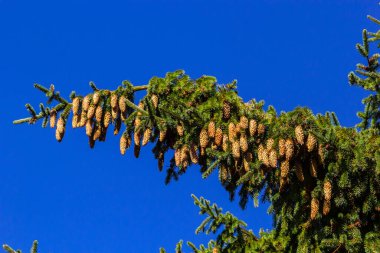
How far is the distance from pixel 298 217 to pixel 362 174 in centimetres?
105

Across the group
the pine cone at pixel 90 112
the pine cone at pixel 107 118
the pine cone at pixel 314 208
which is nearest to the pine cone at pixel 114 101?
the pine cone at pixel 107 118

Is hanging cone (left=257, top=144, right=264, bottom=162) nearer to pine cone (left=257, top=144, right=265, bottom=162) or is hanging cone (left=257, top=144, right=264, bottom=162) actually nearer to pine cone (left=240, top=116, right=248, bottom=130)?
pine cone (left=257, top=144, right=265, bottom=162)

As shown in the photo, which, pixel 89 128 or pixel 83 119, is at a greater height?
pixel 83 119

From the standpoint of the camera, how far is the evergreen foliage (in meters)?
6.86

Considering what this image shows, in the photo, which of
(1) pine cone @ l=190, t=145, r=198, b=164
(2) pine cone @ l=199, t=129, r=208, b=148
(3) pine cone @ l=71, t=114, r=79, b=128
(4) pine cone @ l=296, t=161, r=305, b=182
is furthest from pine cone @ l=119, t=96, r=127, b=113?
(4) pine cone @ l=296, t=161, r=305, b=182

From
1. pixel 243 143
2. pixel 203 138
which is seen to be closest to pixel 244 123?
pixel 243 143

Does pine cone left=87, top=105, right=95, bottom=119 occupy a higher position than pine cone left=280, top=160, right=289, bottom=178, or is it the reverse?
pine cone left=87, top=105, right=95, bottom=119

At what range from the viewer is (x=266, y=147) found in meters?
6.88

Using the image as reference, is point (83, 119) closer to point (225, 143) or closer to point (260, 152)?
point (225, 143)

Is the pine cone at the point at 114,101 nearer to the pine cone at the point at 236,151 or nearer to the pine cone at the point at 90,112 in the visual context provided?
the pine cone at the point at 90,112

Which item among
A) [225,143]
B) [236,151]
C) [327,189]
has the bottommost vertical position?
[327,189]

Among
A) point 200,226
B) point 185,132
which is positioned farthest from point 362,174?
point 200,226

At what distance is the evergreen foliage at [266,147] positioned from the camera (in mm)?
6863

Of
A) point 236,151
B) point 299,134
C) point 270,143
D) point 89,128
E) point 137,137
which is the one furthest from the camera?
point 89,128
